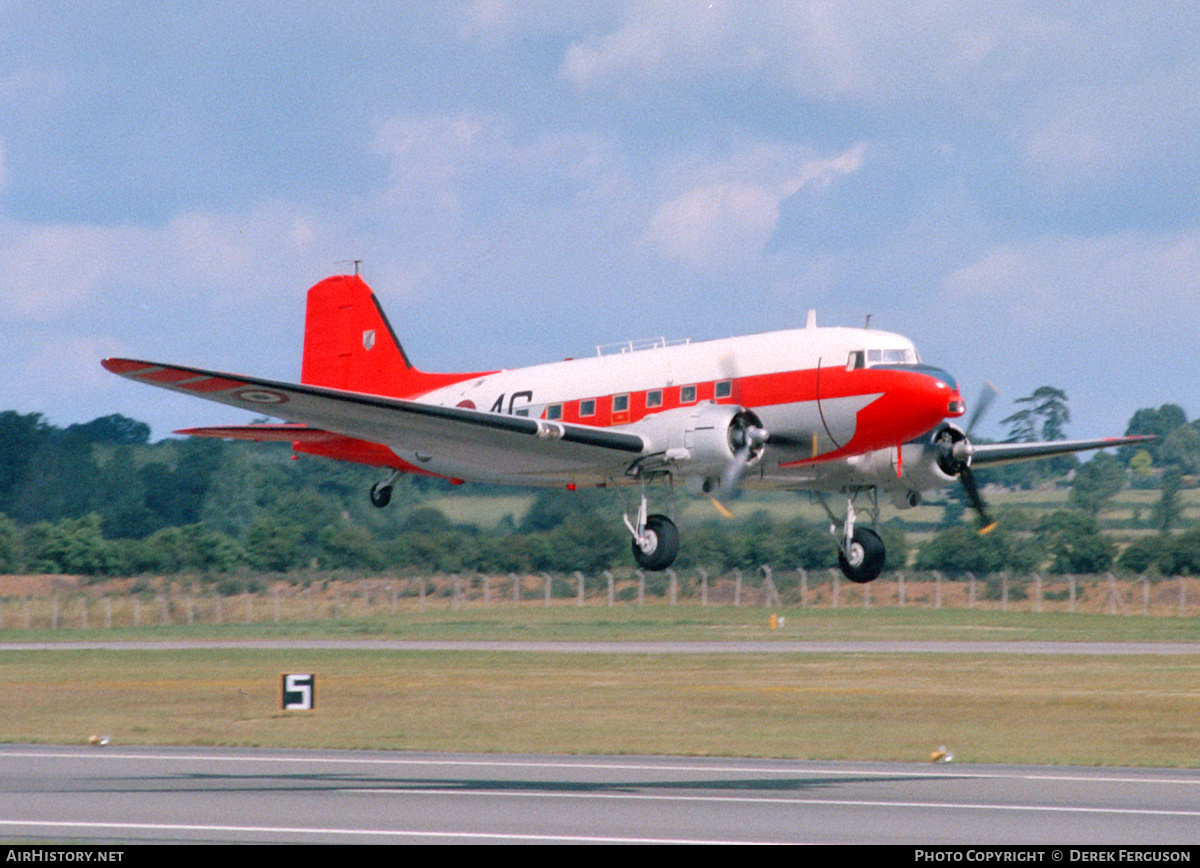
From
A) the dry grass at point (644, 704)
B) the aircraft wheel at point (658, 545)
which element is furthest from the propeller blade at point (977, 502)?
the dry grass at point (644, 704)

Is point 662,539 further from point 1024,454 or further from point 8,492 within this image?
point 8,492

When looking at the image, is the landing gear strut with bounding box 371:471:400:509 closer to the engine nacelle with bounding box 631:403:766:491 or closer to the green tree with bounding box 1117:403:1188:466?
the engine nacelle with bounding box 631:403:766:491

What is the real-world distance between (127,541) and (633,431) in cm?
6728

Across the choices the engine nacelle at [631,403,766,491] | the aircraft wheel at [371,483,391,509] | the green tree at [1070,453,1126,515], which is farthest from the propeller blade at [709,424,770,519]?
the green tree at [1070,453,1126,515]

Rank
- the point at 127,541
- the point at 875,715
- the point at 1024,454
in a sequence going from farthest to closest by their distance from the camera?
1. the point at 127,541
2. the point at 875,715
3. the point at 1024,454

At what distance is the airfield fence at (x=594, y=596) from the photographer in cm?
9269

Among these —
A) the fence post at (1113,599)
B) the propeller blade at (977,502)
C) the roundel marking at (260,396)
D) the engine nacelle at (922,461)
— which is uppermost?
the roundel marking at (260,396)

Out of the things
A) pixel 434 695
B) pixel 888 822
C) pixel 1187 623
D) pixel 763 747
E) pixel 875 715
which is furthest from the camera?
pixel 1187 623

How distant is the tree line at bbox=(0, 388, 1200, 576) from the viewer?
8575 cm

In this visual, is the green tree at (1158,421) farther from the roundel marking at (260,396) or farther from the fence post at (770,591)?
the roundel marking at (260,396)

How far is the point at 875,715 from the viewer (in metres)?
56.9

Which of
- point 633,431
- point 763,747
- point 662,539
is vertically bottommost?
point 763,747

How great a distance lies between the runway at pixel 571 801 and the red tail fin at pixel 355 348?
11.9 meters

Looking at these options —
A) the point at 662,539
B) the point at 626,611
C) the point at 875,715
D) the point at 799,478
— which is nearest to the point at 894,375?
the point at 799,478
